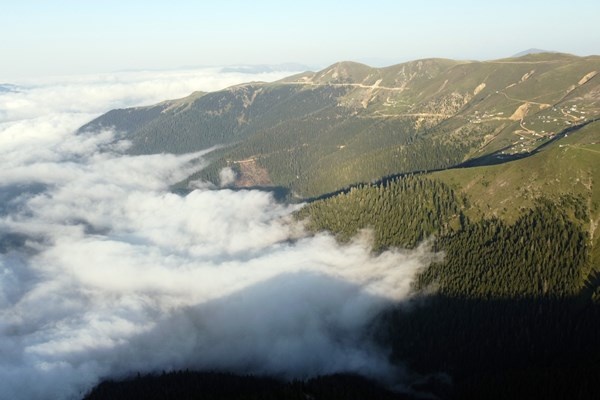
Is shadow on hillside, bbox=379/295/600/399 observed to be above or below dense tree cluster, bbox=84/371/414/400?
above

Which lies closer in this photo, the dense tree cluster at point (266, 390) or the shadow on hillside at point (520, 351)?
the shadow on hillside at point (520, 351)

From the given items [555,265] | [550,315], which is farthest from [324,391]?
[555,265]

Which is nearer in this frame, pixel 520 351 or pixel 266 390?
pixel 266 390

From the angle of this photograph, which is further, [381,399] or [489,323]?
[489,323]

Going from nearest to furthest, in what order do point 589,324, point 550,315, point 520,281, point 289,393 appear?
1. point 289,393
2. point 589,324
3. point 550,315
4. point 520,281

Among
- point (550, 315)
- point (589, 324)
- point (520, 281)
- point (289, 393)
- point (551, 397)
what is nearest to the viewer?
point (551, 397)

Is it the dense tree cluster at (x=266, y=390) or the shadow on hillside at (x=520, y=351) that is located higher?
the shadow on hillside at (x=520, y=351)

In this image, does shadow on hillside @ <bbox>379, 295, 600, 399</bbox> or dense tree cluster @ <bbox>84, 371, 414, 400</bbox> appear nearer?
shadow on hillside @ <bbox>379, 295, 600, 399</bbox>

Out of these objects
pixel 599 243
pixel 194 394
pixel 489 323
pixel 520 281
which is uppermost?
pixel 599 243

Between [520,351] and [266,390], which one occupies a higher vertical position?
[520,351]

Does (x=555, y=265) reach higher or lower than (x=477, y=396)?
higher

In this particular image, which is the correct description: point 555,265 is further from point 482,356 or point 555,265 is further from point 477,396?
point 477,396
